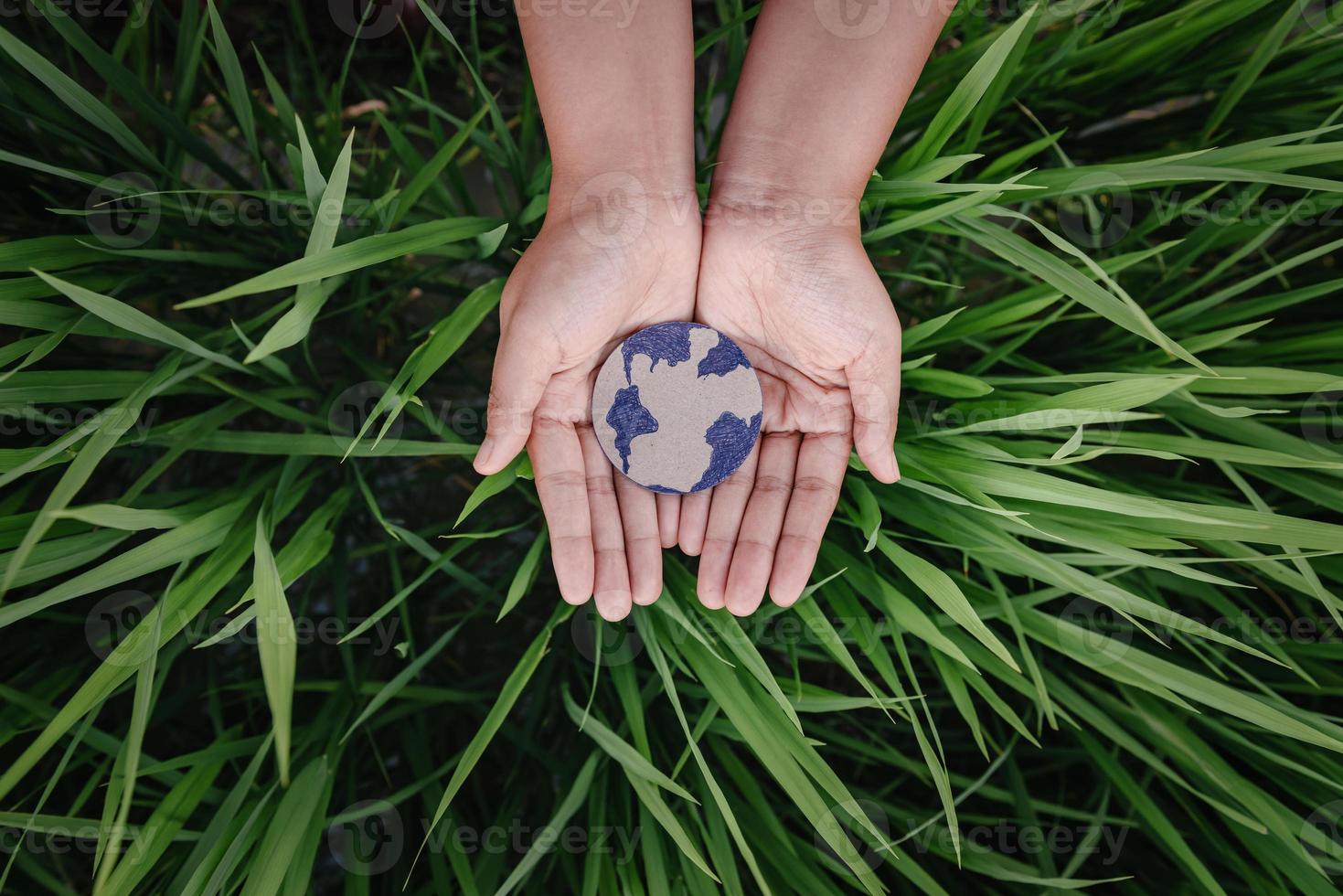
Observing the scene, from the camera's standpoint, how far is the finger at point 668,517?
2.90 ft

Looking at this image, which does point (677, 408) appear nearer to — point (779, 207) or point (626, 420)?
point (626, 420)

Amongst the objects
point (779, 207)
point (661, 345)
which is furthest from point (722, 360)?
point (779, 207)

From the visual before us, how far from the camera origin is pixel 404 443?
2.39ft

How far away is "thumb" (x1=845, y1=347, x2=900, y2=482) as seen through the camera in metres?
0.78

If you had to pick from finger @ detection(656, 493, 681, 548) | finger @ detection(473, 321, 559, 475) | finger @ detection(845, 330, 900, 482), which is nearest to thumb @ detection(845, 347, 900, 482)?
finger @ detection(845, 330, 900, 482)

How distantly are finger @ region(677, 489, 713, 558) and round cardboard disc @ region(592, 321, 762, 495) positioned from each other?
0.07 ft

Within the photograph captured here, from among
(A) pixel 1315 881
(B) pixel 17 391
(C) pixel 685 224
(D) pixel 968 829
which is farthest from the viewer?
(D) pixel 968 829

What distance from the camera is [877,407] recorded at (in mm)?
787

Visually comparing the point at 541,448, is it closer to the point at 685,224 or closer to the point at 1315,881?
the point at 685,224

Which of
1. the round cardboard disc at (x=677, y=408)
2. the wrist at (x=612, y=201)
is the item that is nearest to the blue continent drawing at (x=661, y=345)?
the round cardboard disc at (x=677, y=408)

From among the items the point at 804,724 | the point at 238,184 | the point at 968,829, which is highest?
the point at 238,184

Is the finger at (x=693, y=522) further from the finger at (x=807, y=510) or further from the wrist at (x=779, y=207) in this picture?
the wrist at (x=779, y=207)

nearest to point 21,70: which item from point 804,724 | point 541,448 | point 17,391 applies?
point 17,391

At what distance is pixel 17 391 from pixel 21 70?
0.41 meters
